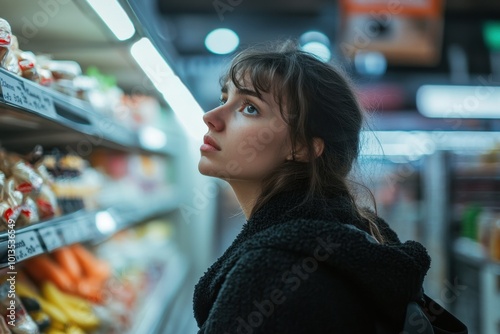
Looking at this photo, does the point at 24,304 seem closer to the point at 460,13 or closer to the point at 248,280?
the point at 248,280

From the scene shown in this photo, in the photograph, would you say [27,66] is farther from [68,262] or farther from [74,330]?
[68,262]

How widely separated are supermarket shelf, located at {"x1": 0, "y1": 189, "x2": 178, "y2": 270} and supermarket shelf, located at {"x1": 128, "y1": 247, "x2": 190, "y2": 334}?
0.57m

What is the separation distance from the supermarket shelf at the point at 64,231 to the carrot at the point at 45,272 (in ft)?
0.81

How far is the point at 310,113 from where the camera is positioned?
4.49 ft

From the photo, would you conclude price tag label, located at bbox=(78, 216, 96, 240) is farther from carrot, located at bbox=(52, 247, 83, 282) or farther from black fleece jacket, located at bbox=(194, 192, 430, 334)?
black fleece jacket, located at bbox=(194, 192, 430, 334)

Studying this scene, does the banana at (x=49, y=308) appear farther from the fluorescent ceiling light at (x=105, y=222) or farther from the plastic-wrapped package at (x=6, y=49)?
the plastic-wrapped package at (x=6, y=49)

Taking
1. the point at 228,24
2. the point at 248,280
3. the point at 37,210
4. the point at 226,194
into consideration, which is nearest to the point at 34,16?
the point at 37,210

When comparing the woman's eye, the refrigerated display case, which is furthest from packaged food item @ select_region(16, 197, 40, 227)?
the woman's eye

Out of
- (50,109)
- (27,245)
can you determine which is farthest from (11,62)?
(27,245)

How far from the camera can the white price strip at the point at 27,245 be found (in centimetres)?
145

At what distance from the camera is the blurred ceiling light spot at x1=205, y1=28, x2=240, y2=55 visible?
24.6 feet

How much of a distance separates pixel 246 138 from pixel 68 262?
1572mm

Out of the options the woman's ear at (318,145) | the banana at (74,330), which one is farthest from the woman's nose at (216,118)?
the banana at (74,330)

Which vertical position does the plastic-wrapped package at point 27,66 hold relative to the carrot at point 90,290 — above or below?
above
